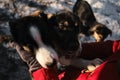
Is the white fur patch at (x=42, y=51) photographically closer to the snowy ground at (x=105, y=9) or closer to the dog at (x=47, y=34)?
the dog at (x=47, y=34)

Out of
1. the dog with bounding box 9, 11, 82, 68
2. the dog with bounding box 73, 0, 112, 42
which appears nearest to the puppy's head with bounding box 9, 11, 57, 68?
the dog with bounding box 9, 11, 82, 68

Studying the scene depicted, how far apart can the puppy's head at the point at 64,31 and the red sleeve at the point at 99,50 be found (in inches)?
15.2

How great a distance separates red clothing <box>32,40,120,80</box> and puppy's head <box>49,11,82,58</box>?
246 mm

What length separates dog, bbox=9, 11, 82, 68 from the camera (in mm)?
1971

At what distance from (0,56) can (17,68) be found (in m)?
0.23

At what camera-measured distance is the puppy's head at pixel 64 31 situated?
2006 millimetres

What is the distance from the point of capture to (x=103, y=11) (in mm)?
3635

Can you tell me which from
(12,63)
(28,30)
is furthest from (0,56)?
(28,30)

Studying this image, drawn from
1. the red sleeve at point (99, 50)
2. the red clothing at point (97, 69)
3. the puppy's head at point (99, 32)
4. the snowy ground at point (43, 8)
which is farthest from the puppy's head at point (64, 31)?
the snowy ground at point (43, 8)

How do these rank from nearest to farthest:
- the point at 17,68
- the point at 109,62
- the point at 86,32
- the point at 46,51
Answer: the point at 46,51, the point at 109,62, the point at 86,32, the point at 17,68

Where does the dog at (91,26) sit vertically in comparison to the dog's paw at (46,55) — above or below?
below

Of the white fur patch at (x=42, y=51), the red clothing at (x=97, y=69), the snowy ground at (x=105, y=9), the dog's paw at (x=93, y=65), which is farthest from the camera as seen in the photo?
the snowy ground at (x=105, y=9)

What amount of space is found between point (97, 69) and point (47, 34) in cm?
43

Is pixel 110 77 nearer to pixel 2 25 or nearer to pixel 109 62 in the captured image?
pixel 109 62
